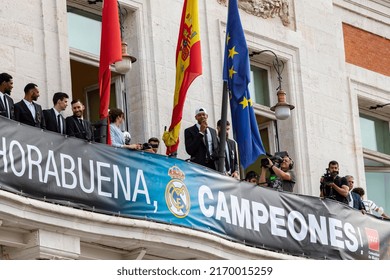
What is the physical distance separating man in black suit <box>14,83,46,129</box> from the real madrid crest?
72.8 inches

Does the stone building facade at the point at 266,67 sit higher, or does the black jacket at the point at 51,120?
the stone building facade at the point at 266,67

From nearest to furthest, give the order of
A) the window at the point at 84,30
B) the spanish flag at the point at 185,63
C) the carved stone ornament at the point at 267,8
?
the spanish flag at the point at 185,63, the window at the point at 84,30, the carved stone ornament at the point at 267,8

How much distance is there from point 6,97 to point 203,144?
360 centimetres

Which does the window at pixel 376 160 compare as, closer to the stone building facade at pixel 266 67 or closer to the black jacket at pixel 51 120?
the stone building facade at pixel 266 67

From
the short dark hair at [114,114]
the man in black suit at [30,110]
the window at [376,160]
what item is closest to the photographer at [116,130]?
the short dark hair at [114,114]

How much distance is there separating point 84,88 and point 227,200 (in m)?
3.58

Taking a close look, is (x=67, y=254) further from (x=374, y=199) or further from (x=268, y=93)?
(x=374, y=199)

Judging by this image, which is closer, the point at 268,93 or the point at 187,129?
the point at 187,129

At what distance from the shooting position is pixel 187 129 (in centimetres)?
2317

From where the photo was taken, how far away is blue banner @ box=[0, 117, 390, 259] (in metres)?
19.8

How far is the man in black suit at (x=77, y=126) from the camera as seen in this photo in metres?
21.1

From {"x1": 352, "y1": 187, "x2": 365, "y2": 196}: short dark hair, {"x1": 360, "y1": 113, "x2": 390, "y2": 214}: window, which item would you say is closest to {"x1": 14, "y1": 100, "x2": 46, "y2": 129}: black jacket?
{"x1": 352, "y1": 187, "x2": 365, "y2": 196}: short dark hair

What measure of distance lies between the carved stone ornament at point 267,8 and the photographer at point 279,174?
3308 millimetres
